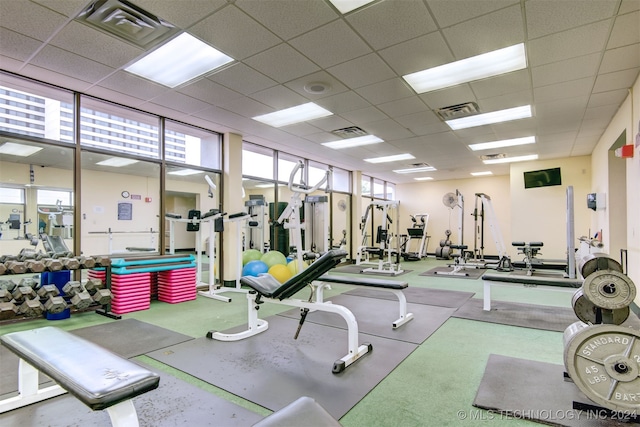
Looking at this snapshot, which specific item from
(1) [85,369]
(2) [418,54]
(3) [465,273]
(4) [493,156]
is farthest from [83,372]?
(4) [493,156]

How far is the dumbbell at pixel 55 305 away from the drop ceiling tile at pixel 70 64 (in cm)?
241

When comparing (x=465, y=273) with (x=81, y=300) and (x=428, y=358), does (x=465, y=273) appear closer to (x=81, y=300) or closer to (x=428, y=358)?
(x=428, y=358)

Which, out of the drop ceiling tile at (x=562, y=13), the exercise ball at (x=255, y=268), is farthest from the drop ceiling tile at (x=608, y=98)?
the exercise ball at (x=255, y=268)

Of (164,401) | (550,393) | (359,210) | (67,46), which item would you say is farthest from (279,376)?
(359,210)

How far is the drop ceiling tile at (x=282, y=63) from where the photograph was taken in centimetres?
308

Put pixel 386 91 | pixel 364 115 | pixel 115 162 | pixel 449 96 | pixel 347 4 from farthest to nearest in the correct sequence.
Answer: pixel 115 162 → pixel 364 115 → pixel 449 96 → pixel 386 91 → pixel 347 4

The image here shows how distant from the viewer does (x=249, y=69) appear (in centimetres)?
341

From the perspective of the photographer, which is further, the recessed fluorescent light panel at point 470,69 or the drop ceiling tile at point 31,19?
the recessed fluorescent light panel at point 470,69

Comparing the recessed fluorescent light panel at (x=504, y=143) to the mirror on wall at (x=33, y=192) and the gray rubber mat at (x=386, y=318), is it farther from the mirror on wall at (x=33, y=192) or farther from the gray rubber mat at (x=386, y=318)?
the mirror on wall at (x=33, y=192)

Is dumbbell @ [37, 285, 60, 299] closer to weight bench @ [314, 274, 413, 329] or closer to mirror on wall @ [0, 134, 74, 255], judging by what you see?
mirror on wall @ [0, 134, 74, 255]

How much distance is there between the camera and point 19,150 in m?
5.54

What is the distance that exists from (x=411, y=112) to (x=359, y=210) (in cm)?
521

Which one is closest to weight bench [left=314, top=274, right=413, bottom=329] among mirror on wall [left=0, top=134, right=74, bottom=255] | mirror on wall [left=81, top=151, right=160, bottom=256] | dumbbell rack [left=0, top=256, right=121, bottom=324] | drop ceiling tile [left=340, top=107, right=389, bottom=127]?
drop ceiling tile [left=340, top=107, right=389, bottom=127]

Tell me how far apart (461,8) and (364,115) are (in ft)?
8.01
